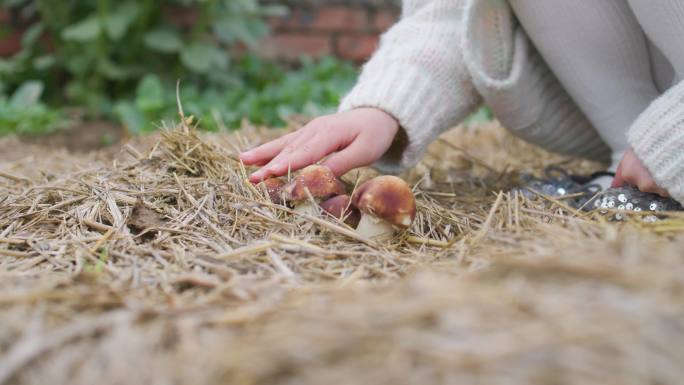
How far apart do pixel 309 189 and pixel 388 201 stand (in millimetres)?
152

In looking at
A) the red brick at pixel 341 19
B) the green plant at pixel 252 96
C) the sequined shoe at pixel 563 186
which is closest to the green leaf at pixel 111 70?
the green plant at pixel 252 96

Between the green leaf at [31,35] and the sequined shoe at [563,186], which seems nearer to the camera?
the sequined shoe at [563,186]

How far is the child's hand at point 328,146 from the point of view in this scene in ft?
4.27

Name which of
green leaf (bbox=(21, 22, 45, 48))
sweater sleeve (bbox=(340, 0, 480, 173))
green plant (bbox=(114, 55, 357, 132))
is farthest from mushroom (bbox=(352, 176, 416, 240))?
green leaf (bbox=(21, 22, 45, 48))

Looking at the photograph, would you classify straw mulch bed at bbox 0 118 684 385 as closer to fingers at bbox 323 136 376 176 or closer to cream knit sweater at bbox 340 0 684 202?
fingers at bbox 323 136 376 176

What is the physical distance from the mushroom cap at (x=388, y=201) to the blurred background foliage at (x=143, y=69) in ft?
5.87

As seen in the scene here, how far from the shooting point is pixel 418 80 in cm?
159

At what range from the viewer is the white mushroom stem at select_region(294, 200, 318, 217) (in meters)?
1.16

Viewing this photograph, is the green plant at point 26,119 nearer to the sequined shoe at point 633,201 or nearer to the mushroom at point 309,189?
the mushroom at point 309,189

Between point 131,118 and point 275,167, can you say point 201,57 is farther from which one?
point 275,167

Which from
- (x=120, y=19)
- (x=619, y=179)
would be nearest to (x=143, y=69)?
(x=120, y=19)

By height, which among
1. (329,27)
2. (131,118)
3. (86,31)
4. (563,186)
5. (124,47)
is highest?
(86,31)

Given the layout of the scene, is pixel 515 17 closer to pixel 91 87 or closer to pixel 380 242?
pixel 380 242

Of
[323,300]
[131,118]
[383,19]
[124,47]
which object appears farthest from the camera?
[383,19]
